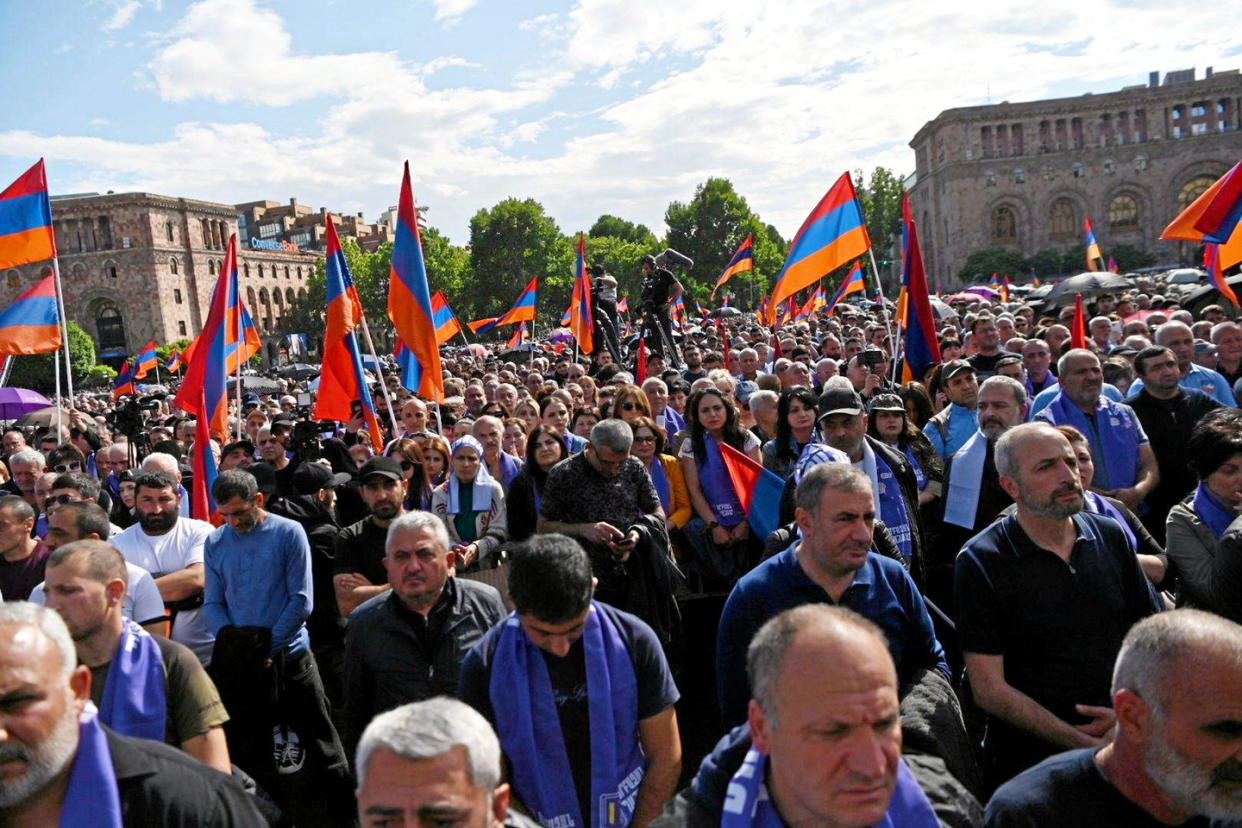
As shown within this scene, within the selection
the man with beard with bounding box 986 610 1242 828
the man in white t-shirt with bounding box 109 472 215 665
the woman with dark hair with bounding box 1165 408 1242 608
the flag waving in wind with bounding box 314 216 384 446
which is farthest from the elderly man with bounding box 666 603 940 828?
the flag waving in wind with bounding box 314 216 384 446

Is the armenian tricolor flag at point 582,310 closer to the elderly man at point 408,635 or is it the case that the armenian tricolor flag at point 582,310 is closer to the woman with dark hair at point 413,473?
the woman with dark hair at point 413,473

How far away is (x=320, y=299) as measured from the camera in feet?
248

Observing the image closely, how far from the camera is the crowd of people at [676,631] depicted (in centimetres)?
184

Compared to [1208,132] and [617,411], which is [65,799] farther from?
[1208,132]

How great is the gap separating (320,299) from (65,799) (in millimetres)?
78162

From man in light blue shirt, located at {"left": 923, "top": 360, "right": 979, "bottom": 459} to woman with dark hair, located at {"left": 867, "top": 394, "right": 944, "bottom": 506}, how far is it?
193 millimetres

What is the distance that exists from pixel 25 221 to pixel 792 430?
693 centimetres

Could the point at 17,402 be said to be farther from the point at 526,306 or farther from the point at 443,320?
the point at 526,306

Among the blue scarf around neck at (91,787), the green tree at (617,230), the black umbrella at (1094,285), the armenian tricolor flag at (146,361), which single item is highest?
the green tree at (617,230)

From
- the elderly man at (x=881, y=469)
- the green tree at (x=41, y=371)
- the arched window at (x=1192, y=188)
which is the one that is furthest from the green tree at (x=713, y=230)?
the elderly man at (x=881, y=469)

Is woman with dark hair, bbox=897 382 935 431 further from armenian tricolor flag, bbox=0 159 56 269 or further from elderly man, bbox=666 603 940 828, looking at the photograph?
armenian tricolor flag, bbox=0 159 56 269

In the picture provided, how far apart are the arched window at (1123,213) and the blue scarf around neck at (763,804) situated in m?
80.2

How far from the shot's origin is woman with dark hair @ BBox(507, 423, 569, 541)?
518cm

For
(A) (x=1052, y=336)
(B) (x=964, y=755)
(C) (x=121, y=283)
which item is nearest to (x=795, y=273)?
(A) (x=1052, y=336)
